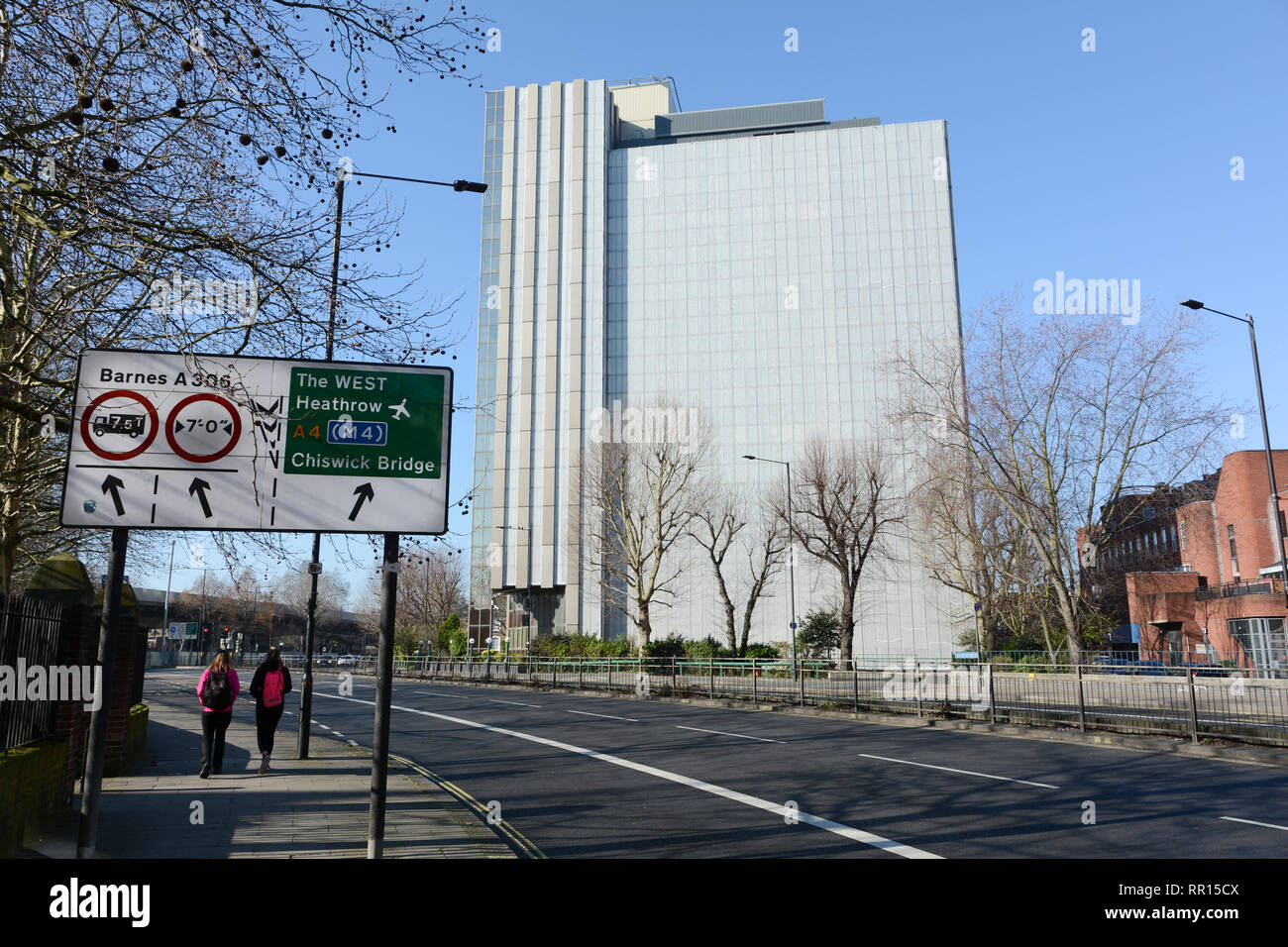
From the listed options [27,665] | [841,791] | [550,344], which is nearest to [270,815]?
[27,665]

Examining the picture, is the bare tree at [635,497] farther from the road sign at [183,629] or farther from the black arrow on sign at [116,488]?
the road sign at [183,629]

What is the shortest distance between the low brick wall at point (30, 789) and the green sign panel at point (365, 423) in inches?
141

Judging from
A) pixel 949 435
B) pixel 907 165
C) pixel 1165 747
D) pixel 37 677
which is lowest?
pixel 1165 747

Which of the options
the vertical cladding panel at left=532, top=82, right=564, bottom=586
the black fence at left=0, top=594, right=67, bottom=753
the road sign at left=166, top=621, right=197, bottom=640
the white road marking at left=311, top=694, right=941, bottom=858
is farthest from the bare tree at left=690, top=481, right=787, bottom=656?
the road sign at left=166, top=621, right=197, bottom=640

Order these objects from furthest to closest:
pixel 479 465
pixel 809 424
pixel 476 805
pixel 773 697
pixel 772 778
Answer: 1. pixel 479 465
2. pixel 809 424
3. pixel 773 697
4. pixel 772 778
5. pixel 476 805

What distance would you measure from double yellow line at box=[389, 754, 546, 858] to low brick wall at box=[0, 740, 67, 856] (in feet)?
13.3

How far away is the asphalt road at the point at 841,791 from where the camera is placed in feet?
26.3

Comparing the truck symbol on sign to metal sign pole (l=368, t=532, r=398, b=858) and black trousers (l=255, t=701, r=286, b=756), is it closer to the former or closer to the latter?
metal sign pole (l=368, t=532, r=398, b=858)

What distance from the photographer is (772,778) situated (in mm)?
12125

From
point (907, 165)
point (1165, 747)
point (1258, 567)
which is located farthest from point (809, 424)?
point (1165, 747)
